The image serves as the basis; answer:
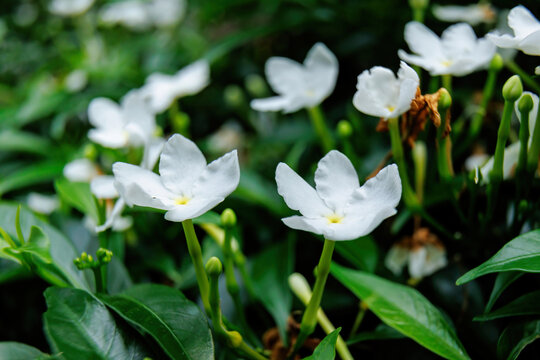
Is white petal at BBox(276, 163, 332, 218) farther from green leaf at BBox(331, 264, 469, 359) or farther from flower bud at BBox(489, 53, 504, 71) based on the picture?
flower bud at BBox(489, 53, 504, 71)

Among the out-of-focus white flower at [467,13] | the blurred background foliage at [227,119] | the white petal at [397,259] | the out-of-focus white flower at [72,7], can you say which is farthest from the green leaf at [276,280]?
the out-of-focus white flower at [72,7]

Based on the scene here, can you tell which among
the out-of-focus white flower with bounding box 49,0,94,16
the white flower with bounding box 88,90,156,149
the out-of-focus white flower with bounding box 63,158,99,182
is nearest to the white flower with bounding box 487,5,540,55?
the white flower with bounding box 88,90,156,149

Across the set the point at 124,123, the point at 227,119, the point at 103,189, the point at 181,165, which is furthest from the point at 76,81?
the point at 181,165

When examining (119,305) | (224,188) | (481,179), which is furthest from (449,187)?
(119,305)

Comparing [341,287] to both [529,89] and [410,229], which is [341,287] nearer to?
[410,229]

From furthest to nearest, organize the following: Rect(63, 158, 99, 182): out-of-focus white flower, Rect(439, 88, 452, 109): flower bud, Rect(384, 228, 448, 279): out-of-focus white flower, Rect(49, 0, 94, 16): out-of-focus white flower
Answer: Rect(49, 0, 94, 16): out-of-focus white flower
Rect(63, 158, 99, 182): out-of-focus white flower
Rect(384, 228, 448, 279): out-of-focus white flower
Rect(439, 88, 452, 109): flower bud

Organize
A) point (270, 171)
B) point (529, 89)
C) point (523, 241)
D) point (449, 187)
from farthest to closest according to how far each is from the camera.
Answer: point (270, 171) → point (529, 89) → point (449, 187) → point (523, 241)
